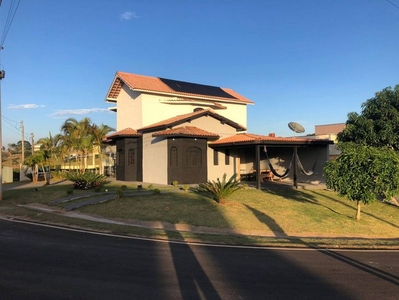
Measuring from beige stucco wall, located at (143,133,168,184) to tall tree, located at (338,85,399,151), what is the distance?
11113mm

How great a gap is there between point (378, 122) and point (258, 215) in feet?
30.0

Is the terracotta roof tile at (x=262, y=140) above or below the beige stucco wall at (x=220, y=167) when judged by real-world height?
above

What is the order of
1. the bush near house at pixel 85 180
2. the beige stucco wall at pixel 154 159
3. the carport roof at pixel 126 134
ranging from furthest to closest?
the carport roof at pixel 126 134, the beige stucco wall at pixel 154 159, the bush near house at pixel 85 180

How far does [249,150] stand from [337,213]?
14353mm

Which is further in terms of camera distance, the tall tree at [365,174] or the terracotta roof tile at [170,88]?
the terracotta roof tile at [170,88]

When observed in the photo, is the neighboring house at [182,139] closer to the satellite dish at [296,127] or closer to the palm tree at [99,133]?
the satellite dish at [296,127]

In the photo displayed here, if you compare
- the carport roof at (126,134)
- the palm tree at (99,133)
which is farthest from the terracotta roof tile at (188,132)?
the palm tree at (99,133)

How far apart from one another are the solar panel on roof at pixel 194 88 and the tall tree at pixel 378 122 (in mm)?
14406

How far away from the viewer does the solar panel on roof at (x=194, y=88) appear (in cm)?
3009

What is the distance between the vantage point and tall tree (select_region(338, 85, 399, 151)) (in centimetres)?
1792

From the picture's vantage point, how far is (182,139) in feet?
75.5

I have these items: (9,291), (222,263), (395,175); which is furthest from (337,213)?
(9,291)

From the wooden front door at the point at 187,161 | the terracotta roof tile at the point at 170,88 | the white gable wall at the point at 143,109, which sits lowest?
the wooden front door at the point at 187,161

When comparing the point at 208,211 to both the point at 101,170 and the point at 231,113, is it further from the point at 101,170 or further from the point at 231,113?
the point at 101,170
